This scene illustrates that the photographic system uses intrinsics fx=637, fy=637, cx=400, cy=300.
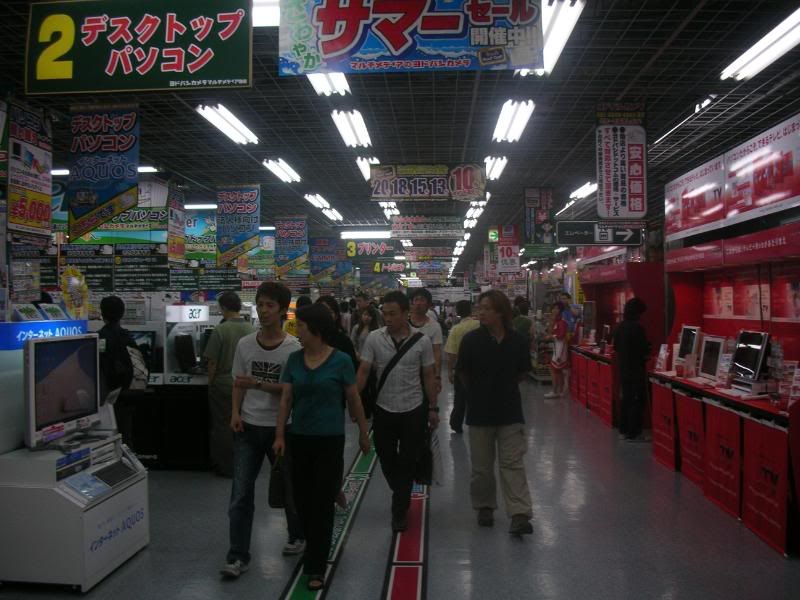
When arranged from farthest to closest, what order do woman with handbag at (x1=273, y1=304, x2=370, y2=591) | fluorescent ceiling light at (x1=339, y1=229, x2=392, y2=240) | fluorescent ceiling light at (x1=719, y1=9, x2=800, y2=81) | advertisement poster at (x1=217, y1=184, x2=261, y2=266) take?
fluorescent ceiling light at (x1=339, y1=229, x2=392, y2=240) < advertisement poster at (x1=217, y1=184, x2=261, y2=266) < fluorescent ceiling light at (x1=719, y1=9, x2=800, y2=81) < woman with handbag at (x1=273, y1=304, x2=370, y2=591)

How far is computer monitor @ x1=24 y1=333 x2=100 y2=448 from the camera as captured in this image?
3400 millimetres

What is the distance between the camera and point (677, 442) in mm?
6020

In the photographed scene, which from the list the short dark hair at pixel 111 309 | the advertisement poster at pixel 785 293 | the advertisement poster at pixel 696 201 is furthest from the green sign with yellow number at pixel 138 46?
the advertisement poster at pixel 785 293

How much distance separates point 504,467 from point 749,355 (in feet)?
7.35

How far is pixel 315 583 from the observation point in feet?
11.2

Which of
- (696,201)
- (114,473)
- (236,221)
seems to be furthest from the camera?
(236,221)

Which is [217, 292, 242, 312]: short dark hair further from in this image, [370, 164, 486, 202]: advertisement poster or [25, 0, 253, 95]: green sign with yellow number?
[370, 164, 486, 202]: advertisement poster

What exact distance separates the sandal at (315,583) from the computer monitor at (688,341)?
4.36 meters

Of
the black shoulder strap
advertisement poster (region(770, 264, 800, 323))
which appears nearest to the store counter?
advertisement poster (region(770, 264, 800, 323))

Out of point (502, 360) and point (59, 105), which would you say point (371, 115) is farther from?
point (502, 360)

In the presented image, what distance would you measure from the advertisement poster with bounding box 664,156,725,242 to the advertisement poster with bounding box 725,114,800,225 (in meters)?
0.18

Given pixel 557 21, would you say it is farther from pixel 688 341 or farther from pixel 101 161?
pixel 101 161

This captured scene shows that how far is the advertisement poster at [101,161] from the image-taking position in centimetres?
792

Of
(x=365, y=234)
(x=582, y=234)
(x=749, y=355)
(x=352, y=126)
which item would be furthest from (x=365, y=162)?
(x=365, y=234)
